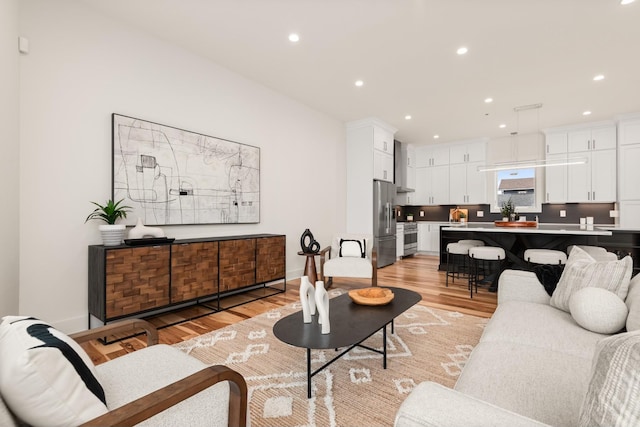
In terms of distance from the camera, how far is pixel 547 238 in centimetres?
427

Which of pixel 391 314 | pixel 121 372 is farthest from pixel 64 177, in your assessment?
pixel 391 314

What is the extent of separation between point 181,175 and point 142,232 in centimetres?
83

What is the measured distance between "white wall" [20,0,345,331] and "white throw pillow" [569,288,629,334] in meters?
3.45

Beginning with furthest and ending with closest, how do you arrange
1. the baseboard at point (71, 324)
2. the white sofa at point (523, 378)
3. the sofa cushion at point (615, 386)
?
the baseboard at point (71, 324), the white sofa at point (523, 378), the sofa cushion at point (615, 386)

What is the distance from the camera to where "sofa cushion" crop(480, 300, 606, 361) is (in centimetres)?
149

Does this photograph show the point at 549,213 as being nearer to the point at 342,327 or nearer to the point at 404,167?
the point at 404,167

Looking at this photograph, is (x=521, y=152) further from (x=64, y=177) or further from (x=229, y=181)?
(x=64, y=177)

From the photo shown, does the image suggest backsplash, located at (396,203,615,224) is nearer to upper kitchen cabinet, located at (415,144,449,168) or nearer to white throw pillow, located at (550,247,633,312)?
upper kitchen cabinet, located at (415,144,449,168)

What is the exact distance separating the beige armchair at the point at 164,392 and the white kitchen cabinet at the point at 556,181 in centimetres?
751

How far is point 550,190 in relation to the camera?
654 cm

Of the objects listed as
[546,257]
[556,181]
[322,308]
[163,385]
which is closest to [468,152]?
[556,181]

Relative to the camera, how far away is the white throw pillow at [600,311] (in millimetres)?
1620

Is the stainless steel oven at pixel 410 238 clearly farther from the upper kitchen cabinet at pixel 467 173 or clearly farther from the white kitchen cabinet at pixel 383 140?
the white kitchen cabinet at pixel 383 140

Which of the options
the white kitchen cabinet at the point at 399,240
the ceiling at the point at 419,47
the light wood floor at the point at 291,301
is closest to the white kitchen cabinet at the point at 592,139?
the ceiling at the point at 419,47
